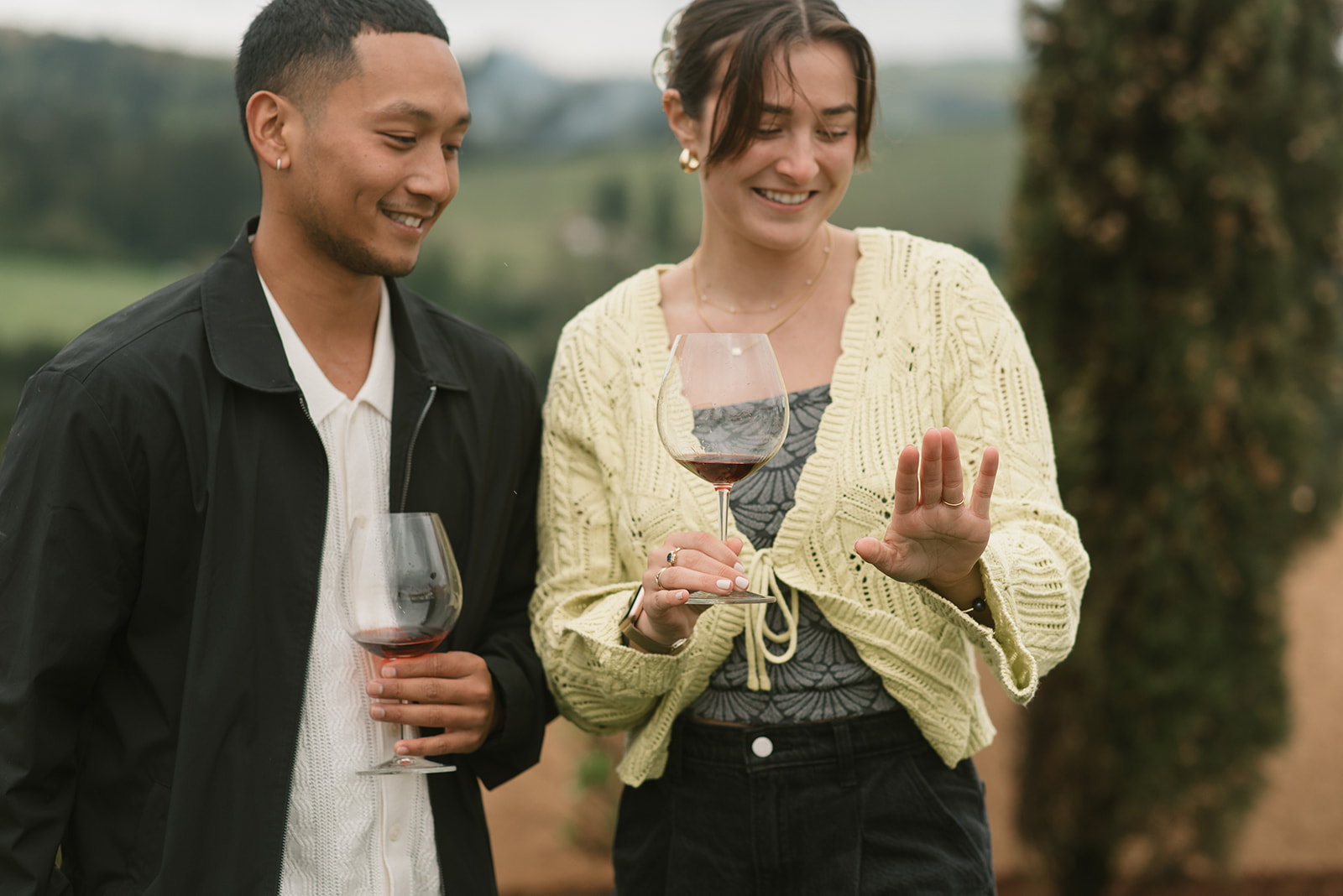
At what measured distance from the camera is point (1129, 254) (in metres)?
4.72

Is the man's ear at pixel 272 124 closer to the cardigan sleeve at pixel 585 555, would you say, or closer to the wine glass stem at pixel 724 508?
the cardigan sleeve at pixel 585 555

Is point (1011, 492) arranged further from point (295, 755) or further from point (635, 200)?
point (635, 200)

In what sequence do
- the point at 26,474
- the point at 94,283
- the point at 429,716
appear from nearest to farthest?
the point at 26,474 < the point at 429,716 < the point at 94,283

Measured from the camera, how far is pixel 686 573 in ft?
6.70

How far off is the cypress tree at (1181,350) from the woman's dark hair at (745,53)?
236 cm

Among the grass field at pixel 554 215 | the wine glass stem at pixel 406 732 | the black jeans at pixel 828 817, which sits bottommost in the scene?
the black jeans at pixel 828 817

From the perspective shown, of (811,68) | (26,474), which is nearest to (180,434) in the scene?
(26,474)

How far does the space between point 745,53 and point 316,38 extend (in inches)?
32.2

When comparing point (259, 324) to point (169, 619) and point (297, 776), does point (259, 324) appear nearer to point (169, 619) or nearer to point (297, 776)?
point (169, 619)

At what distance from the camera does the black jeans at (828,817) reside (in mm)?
2428

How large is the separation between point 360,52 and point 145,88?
3716 millimetres

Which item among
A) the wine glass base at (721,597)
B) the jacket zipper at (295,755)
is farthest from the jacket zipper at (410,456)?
the wine glass base at (721,597)

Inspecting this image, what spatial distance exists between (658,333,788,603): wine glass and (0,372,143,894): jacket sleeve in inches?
37.7

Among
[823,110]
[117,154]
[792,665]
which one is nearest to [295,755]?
[792,665]
